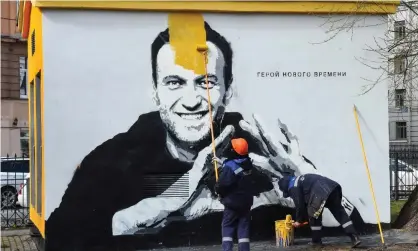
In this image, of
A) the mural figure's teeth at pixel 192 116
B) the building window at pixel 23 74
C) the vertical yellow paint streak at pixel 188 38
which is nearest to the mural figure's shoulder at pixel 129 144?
the mural figure's teeth at pixel 192 116

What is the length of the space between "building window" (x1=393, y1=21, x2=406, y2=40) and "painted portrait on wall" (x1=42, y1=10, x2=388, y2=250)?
332cm

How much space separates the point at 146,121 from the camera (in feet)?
32.5

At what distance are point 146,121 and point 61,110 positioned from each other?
1.35 metres

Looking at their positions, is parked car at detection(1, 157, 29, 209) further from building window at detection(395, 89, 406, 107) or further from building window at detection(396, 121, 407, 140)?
building window at detection(396, 121, 407, 140)

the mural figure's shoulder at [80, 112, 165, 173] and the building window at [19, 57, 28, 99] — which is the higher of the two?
the building window at [19, 57, 28, 99]

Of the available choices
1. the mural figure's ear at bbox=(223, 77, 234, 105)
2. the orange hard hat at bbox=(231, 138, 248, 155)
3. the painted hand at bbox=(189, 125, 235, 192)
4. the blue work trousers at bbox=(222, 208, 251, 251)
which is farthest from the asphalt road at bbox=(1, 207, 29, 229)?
the orange hard hat at bbox=(231, 138, 248, 155)

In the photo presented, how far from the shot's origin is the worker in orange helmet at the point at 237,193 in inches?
345

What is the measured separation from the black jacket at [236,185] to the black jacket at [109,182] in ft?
4.44

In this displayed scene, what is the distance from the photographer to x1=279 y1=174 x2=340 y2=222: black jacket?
31.3ft

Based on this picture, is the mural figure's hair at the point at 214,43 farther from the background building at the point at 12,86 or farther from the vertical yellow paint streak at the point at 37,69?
the background building at the point at 12,86

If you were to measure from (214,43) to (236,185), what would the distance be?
263cm

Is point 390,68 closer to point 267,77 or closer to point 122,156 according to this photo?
point 267,77

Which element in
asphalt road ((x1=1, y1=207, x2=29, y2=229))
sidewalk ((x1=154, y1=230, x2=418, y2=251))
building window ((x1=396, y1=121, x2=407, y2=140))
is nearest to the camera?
sidewalk ((x1=154, y1=230, x2=418, y2=251))

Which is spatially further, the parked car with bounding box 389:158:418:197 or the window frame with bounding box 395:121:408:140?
the window frame with bounding box 395:121:408:140
